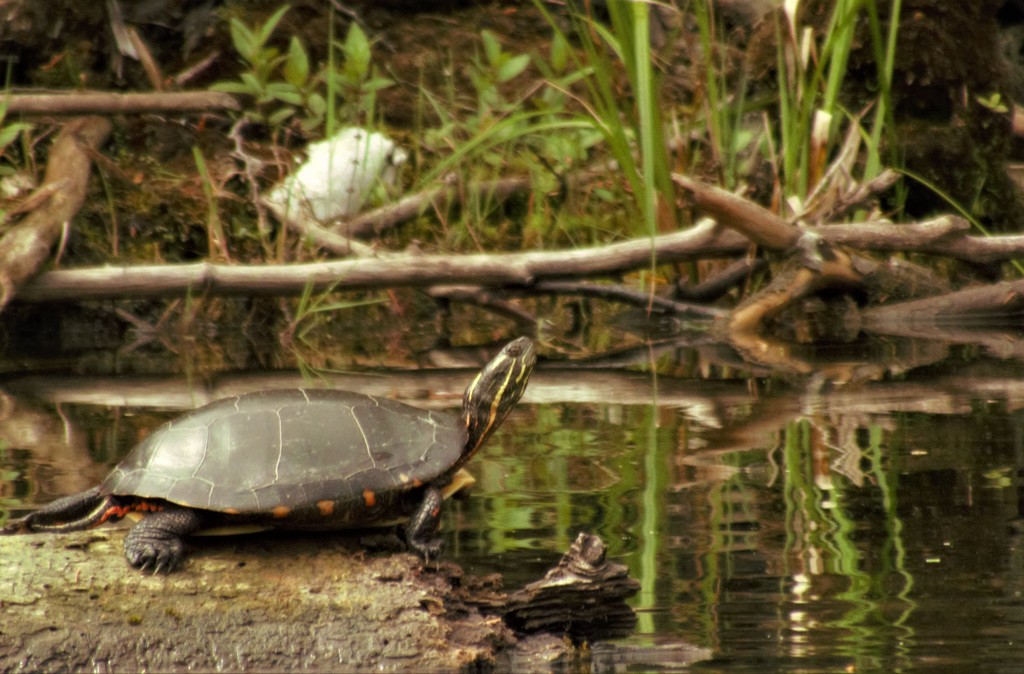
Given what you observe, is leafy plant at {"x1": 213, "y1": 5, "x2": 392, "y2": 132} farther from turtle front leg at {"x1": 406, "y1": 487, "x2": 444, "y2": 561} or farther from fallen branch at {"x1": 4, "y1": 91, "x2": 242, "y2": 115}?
turtle front leg at {"x1": 406, "y1": 487, "x2": 444, "y2": 561}

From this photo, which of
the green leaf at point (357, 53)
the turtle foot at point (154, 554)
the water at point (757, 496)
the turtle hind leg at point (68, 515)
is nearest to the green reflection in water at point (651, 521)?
the water at point (757, 496)

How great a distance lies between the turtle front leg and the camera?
2490 mm

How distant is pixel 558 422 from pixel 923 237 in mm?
2677

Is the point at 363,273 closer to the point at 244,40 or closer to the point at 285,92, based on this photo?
the point at 285,92

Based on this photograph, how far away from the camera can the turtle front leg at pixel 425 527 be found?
8.17 ft

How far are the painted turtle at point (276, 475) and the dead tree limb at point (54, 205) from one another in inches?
161

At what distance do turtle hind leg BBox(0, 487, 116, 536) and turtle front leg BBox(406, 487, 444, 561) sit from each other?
58 cm

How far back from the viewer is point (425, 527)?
2.52 m

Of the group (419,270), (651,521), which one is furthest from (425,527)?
(419,270)

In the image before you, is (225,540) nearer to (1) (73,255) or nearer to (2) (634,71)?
(2) (634,71)

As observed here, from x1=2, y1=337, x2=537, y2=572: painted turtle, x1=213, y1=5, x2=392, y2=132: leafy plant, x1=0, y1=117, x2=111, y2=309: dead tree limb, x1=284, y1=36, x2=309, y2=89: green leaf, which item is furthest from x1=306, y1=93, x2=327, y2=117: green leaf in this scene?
x1=2, y1=337, x2=537, y2=572: painted turtle

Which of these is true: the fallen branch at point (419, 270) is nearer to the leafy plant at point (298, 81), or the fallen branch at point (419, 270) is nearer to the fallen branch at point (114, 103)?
the fallen branch at point (114, 103)

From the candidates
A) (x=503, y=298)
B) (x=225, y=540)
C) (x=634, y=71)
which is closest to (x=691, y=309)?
(x=503, y=298)

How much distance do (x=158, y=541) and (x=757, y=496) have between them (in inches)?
59.9
